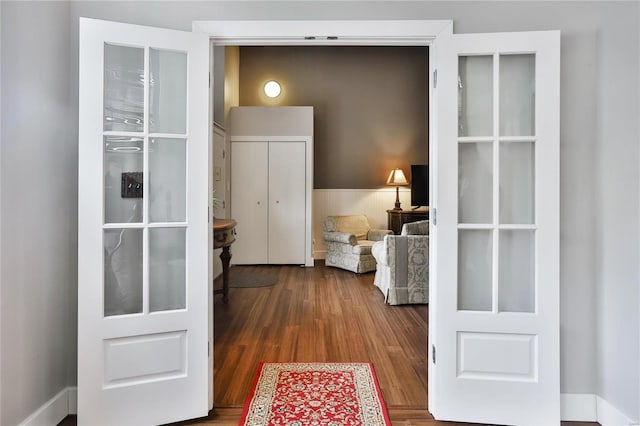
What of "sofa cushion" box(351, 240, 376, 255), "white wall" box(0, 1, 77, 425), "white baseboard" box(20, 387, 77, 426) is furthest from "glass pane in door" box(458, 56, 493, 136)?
"sofa cushion" box(351, 240, 376, 255)

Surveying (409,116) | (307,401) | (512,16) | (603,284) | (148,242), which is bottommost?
(307,401)

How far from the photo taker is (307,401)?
2062mm

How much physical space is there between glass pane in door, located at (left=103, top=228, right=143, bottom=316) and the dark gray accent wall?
491 centimetres

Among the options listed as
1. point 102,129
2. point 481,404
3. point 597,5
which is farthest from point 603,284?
point 102,129

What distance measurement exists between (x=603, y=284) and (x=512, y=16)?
147cm

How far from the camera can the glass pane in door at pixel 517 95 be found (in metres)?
1.89

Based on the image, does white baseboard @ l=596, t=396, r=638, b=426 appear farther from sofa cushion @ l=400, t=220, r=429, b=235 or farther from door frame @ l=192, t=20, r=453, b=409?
sofa cushion @ l=400, t=220, r=429, b=235

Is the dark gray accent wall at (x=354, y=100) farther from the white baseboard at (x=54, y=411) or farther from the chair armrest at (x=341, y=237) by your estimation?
the white baseboard at (x=54, y=411)

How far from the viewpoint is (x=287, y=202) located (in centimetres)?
599

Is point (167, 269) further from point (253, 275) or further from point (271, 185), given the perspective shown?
point (271, 185)

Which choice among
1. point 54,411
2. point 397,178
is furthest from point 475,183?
point 397,178

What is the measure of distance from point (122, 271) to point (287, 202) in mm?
4164

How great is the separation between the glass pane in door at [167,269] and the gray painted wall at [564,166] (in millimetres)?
476

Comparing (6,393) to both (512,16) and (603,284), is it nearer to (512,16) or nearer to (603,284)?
(603,284)
